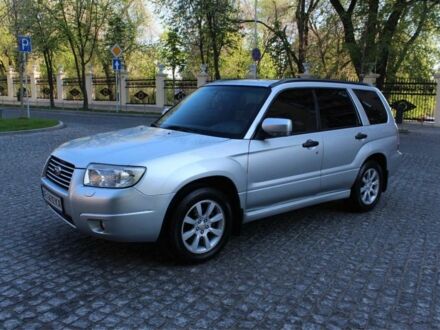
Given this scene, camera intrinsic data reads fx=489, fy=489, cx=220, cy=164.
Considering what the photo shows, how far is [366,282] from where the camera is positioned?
432 centimetres

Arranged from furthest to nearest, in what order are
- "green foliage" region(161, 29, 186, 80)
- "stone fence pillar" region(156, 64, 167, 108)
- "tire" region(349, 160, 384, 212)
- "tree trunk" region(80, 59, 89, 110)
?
"green foliage" region(161, 29, 186, 80), "tree trunk" region(80, 59, 89, 110), "stone fence pillar" region(156, 64, 167, 108), "tire" region(349, 160, 384, 212)

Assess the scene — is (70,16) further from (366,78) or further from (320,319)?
(320,319)

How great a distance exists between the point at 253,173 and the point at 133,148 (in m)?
1.23

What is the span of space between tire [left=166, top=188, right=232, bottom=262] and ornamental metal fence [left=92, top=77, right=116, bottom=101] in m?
30.8

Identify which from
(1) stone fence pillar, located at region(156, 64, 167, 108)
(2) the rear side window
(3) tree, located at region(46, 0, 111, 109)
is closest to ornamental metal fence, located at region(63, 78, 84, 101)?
(3) tree, located at region(46, 0, 111, 109)

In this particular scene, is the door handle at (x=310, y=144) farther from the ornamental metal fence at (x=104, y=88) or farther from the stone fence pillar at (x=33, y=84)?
the stone fence pillar at (x=33, y=84)

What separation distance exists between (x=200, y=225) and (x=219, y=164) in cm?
60

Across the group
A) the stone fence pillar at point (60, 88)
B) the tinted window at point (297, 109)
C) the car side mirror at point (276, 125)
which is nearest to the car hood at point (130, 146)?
the car side mirror at point (276, 125)

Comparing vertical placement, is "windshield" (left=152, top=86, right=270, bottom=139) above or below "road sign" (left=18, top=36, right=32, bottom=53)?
below

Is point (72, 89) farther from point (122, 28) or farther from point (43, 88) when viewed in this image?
point (122, 28)

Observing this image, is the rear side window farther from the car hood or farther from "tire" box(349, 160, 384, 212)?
the car hood

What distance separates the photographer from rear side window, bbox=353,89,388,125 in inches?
259

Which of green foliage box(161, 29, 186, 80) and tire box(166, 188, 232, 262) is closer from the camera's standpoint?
tire box(166, 188, 232, 262)

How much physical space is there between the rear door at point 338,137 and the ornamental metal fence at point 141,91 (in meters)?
26.0
